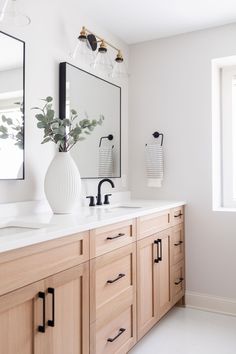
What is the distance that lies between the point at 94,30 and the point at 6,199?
1638 mm

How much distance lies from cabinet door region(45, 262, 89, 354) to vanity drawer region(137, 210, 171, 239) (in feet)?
2.14

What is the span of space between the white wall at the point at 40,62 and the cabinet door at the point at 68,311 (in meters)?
0.68

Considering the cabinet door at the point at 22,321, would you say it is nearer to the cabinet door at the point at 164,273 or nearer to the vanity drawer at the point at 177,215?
the cabinet door at the point at 164,273

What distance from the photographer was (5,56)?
6.33 ft

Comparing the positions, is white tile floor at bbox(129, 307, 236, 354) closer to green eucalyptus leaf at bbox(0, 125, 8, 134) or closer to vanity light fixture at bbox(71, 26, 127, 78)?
green eucalyptus leaf at bbox(0, 125, 8, 134)

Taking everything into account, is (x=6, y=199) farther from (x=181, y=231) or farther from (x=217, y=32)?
(x=217, y=32)

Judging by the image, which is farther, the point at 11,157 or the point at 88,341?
the point at 11,157

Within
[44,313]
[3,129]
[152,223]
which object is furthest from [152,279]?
[3,129]

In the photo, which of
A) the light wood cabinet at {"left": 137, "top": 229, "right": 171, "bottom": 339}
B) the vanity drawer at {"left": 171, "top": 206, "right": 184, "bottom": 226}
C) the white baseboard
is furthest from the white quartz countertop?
the white baseboard

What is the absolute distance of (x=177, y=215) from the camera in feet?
9.45

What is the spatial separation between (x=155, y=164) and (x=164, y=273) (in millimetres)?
994

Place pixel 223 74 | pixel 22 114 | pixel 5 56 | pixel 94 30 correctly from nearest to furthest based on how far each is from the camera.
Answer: pixel 5 56 < pixel 22 114 < pixel 94 30 < pixel 223 74

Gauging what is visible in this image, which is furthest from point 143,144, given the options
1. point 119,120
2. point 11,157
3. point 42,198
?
point 11,157

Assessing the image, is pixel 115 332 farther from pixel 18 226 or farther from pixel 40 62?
pixel 40 62
